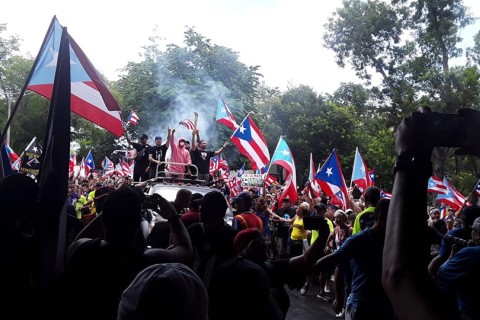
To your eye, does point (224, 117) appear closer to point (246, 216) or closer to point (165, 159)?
point (165, 159)

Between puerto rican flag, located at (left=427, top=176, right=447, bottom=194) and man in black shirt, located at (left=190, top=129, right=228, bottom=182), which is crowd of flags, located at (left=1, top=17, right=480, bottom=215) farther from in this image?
man in black shirt, located at (left=190, top=129, right=228, bottom=182)

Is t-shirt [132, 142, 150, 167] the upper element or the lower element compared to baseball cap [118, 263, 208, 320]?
upper

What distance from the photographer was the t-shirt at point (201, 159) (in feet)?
45.3

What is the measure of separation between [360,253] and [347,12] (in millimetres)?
34564

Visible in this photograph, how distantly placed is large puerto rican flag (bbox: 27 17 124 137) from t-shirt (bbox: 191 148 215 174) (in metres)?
7.40

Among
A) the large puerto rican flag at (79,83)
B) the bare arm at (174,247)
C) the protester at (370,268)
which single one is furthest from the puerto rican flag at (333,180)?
the bare arm at (174,247)

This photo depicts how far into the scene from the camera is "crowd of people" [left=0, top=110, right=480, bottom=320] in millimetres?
1451

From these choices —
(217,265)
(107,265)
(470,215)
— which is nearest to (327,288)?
(470,215)

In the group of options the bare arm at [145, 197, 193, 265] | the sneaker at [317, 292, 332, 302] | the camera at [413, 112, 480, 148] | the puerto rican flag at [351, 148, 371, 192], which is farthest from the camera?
the puerto rican flag at [351, 148, 371, 192]

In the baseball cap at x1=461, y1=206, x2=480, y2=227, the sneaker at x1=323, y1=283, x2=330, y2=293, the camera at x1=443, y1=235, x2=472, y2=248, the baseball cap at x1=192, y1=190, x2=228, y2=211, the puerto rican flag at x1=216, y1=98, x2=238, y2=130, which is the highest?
the puerto rican flag at x1=216, y1=98, x2=238, y2=130

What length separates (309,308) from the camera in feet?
32.4

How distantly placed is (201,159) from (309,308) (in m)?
5.28

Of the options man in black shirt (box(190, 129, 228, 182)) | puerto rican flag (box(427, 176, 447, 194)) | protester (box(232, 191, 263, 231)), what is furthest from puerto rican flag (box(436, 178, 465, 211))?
protester (box(232, 191, 263, 231))

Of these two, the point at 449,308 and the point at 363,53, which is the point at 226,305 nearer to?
the point at 449,308
